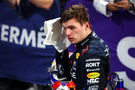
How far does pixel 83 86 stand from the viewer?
2.31m

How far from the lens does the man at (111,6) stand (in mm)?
3404

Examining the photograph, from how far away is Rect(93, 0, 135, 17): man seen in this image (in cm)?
340

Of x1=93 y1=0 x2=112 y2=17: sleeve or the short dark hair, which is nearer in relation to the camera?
the short dark hair

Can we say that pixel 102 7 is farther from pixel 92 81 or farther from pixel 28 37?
pixel 92 81

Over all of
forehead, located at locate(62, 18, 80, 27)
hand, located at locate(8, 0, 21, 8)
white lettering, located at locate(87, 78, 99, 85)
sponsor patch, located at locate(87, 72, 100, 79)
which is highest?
hand, located at locate(8, 0, 21, 8)

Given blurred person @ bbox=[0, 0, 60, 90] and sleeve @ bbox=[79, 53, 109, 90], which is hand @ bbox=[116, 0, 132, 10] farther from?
sleeve @ bbox=[79, 53, 109, 90]

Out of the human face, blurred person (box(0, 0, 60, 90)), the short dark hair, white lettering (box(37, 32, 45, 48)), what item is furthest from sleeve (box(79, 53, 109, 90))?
white lettering (box(37, 32, 45, 48))

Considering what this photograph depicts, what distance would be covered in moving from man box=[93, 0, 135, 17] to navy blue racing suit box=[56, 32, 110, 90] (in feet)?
3.78

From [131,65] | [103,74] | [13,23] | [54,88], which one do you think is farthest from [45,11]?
[103,74]

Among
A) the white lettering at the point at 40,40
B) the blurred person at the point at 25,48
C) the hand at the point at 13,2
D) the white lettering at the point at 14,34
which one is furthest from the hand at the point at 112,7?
the white lettering at the point at 14,34

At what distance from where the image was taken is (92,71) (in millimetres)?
2275

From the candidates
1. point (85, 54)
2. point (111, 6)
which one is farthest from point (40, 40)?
point (85, 54)

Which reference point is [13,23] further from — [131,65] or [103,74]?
[103,74]

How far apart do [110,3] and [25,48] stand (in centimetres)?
143
